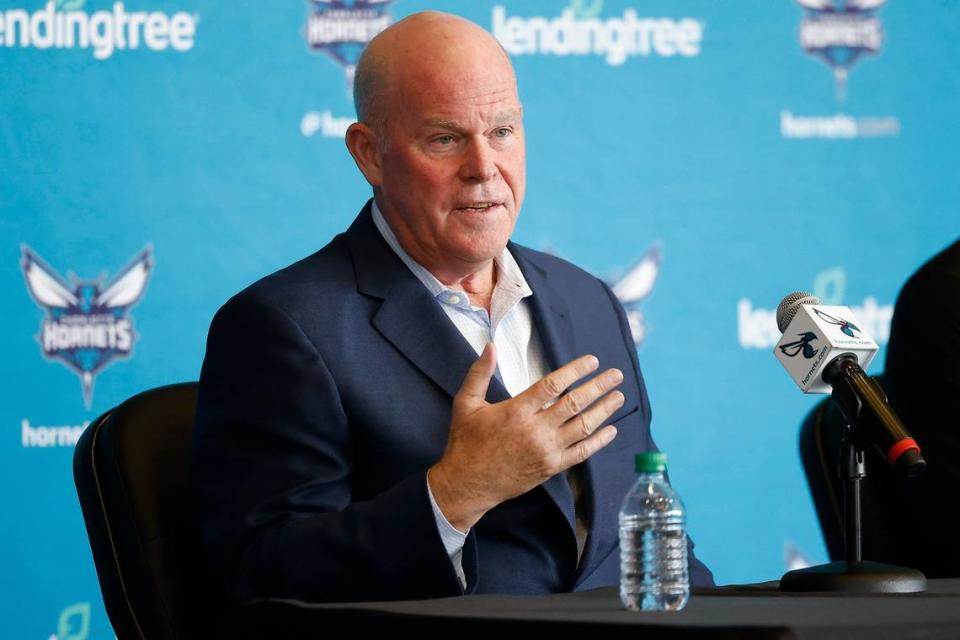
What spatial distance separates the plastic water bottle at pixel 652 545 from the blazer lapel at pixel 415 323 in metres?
0.58

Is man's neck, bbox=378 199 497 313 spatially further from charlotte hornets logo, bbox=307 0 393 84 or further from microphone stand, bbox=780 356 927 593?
charlotte hornets logo, bbox=307 0 393 84

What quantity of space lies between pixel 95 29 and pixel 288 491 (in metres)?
2.36

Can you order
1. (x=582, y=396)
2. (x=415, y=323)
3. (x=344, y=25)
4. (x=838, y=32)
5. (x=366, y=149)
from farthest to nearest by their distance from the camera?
1. (x=838, y=32)
2. (x=344, y=25)
3. (x=366, y=149)
4. (x=415, y=323)
5. (x=582, y=396)

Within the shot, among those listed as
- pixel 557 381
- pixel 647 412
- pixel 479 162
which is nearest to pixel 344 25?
pixel 479 162

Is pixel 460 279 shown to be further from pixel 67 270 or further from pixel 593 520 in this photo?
pixel 67 270

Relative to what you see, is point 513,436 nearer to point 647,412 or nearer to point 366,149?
point 647,412

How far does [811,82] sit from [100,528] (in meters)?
2.97

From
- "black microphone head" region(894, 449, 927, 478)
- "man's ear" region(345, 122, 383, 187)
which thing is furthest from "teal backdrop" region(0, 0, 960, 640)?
"black microphone head" region(894, 449, 927, 478)

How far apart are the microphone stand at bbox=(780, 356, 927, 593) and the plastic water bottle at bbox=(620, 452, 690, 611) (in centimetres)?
19

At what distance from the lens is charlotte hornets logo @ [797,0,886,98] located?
457 cm

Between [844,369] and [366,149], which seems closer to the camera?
[844,369]

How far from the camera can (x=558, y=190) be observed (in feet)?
14.4

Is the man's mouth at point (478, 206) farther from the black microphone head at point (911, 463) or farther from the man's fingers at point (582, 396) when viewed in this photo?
the black microphone head at point (911, 463)

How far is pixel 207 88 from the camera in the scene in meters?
4.21
